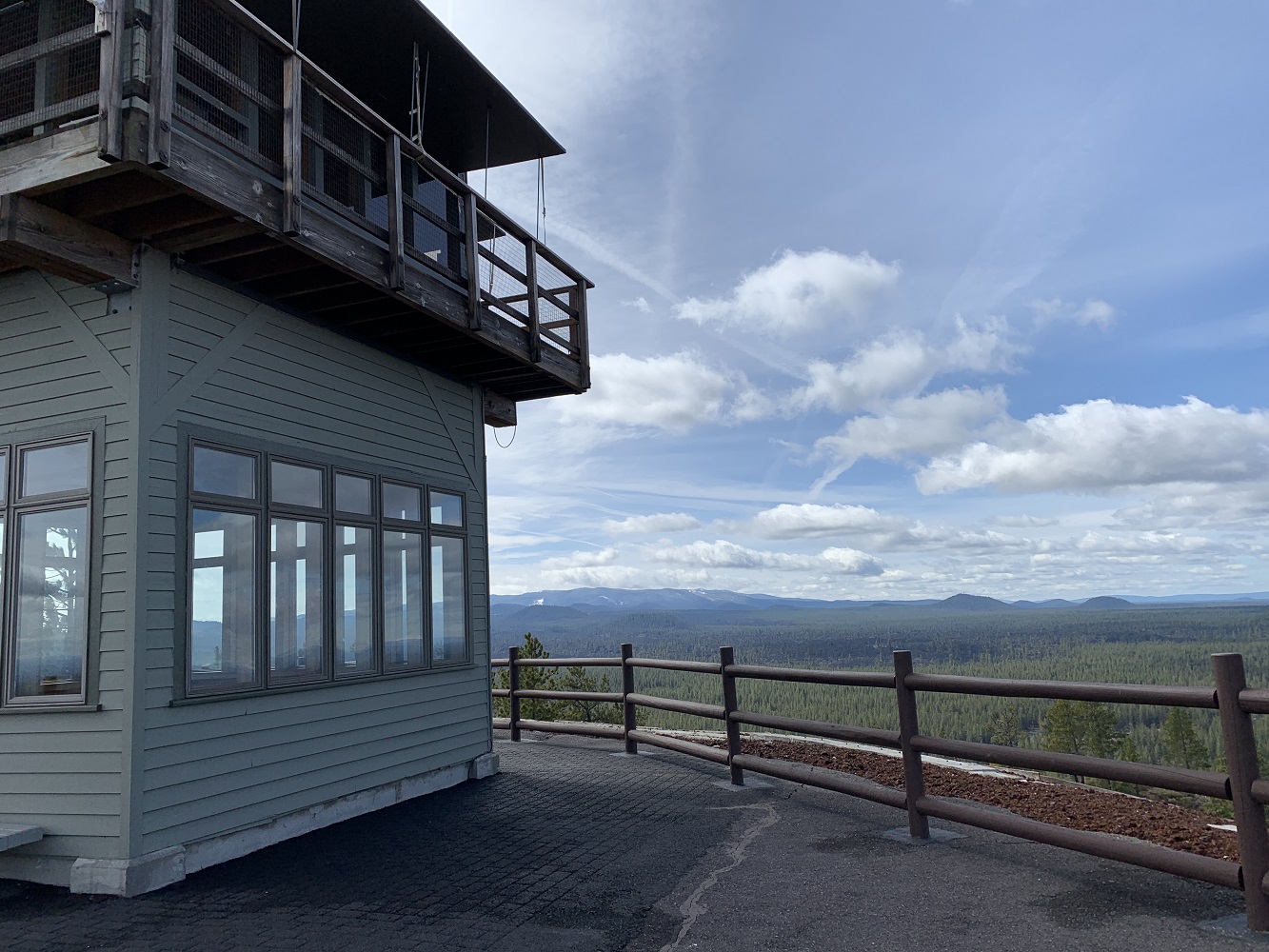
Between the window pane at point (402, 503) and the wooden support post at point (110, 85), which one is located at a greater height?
the wooden support post at point (110, 85)

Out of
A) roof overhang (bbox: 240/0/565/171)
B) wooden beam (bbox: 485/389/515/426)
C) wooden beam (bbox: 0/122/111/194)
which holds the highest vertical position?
roof overhang (bbox: 240/0/565/171)

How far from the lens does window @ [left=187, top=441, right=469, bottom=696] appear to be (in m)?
6.61

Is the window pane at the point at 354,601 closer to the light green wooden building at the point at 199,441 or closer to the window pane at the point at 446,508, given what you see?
the light green wooden building at the point at 199,441

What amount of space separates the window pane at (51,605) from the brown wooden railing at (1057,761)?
5285 millimetres

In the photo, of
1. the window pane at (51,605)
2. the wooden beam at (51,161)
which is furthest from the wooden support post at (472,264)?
the window pane at (51,605)

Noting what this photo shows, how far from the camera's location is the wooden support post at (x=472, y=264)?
840 cm

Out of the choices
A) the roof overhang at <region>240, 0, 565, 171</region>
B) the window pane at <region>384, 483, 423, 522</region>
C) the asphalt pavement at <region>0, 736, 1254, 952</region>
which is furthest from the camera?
the roof overhang at <region>240, 0, 565, 171</region>

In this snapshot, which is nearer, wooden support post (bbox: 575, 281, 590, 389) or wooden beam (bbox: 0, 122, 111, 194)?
wooden beam (bbox: 0, 122, 111, 194)

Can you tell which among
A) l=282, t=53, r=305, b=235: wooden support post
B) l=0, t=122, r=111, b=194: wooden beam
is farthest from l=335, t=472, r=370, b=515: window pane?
l=0, t=122, r=111, b=194: wooden beam

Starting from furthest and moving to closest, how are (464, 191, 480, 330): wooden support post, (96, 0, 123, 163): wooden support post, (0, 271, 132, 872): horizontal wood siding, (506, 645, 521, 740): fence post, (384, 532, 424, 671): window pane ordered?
(506, 645, 521, 740): fence post, (384, 532, 424, 671): window pane, (464, 191, 480, 330): wooden support post, (0, 271, 132, 872): horizontal wood siding, (96, 0, 123, 163): wooden support post

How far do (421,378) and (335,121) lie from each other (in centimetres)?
257

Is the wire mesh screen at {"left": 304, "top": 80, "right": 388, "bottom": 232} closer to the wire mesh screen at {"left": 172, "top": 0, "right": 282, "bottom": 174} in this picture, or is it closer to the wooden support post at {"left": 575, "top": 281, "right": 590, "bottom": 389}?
the wire mesh screen at {"left": 172, "top": 0, "right": 282, "bottom": 174}

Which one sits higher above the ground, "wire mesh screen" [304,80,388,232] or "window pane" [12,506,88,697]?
"wire mesh screen" [304,80,388,232]

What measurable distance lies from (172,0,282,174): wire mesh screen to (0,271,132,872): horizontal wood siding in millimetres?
1425
